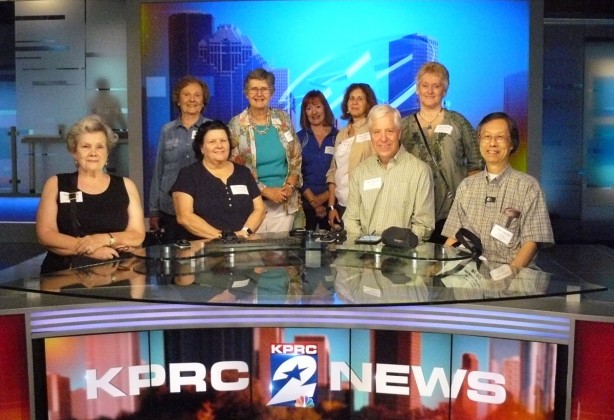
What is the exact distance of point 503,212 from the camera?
3166 mm

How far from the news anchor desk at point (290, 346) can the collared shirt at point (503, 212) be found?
0.56 m

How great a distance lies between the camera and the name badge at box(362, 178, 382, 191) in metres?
3.68

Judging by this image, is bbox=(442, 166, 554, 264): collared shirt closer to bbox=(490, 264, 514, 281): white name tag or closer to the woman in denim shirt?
bbox=(490, 264, 514, 281): white name tag

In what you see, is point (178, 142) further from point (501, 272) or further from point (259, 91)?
point (501, 272)

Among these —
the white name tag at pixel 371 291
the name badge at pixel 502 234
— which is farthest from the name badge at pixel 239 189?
the white name tag at pixel 371 291

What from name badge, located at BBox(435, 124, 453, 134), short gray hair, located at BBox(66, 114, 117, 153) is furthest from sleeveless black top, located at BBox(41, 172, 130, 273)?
name badge, located at BBox(435, 124, 453, 134)

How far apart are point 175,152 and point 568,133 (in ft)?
18.0

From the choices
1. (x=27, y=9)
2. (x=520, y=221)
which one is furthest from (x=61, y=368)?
(x=27, y=9)

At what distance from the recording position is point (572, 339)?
7.63 feet

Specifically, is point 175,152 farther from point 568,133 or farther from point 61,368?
point 568,133

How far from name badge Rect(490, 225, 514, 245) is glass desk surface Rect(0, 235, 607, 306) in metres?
0.32

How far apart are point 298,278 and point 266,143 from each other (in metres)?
2.32

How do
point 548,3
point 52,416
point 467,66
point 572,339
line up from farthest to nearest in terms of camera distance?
point 548,3
point 467,66
point 52,416
point 572,339

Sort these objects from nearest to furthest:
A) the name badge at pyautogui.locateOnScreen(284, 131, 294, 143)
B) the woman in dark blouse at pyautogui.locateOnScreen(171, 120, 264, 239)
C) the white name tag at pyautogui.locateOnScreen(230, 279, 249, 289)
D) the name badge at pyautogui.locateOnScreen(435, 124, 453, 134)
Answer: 1. the white name tag at pyautogui.locateOnScreen(230, 279, 249, 289)
2. the woman in dark blouse at pyautogui.locateOnScreen(171, 120, 264, 239)
3. the name badge at pyautogui.locateOnScreen(435, 124, 453, 134)
4. the name badge at pyautogui.locateOnScreen(284, 131, 294, 143)
